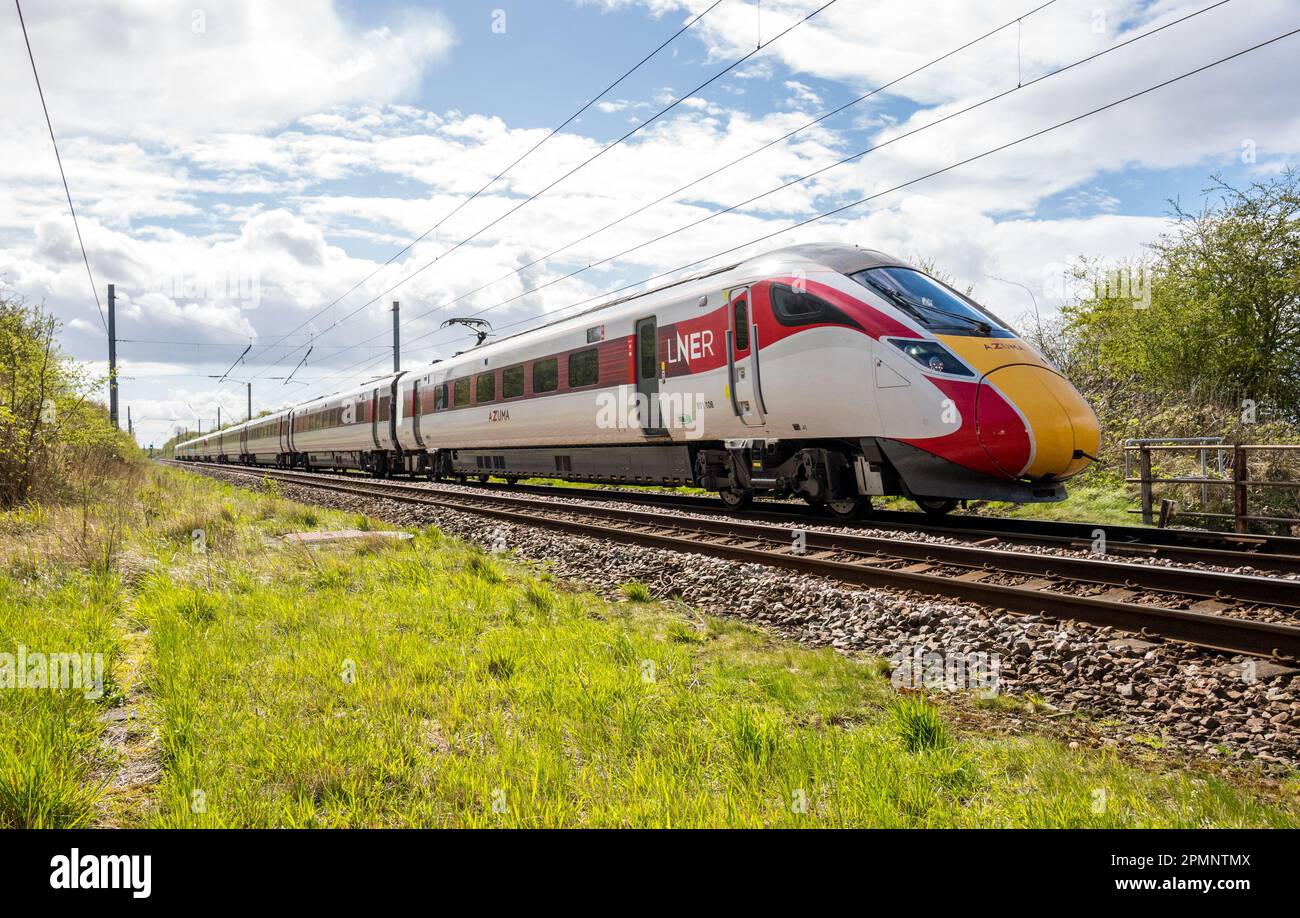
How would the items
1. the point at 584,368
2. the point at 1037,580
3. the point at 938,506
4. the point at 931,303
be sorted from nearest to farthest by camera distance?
the point at 1037,580
the point at 931,303
the point at 938,506
the point at 584,368

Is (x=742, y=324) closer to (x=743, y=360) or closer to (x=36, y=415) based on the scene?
(x=743, y=360)

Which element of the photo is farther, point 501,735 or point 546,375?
point 546,375

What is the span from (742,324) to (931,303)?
241 cm

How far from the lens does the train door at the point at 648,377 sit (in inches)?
463

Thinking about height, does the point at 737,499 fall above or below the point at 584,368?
below

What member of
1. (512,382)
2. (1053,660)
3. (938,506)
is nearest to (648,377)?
(938,506)

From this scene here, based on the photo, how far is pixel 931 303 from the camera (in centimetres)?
878

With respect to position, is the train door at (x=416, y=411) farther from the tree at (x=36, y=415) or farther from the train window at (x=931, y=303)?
the train window at (x=931, y=303)

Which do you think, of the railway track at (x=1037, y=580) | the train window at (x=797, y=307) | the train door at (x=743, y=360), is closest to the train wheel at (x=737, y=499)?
the train door at (x=743, y=360)

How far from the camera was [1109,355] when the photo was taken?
17859 mm

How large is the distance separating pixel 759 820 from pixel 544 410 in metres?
12.8
